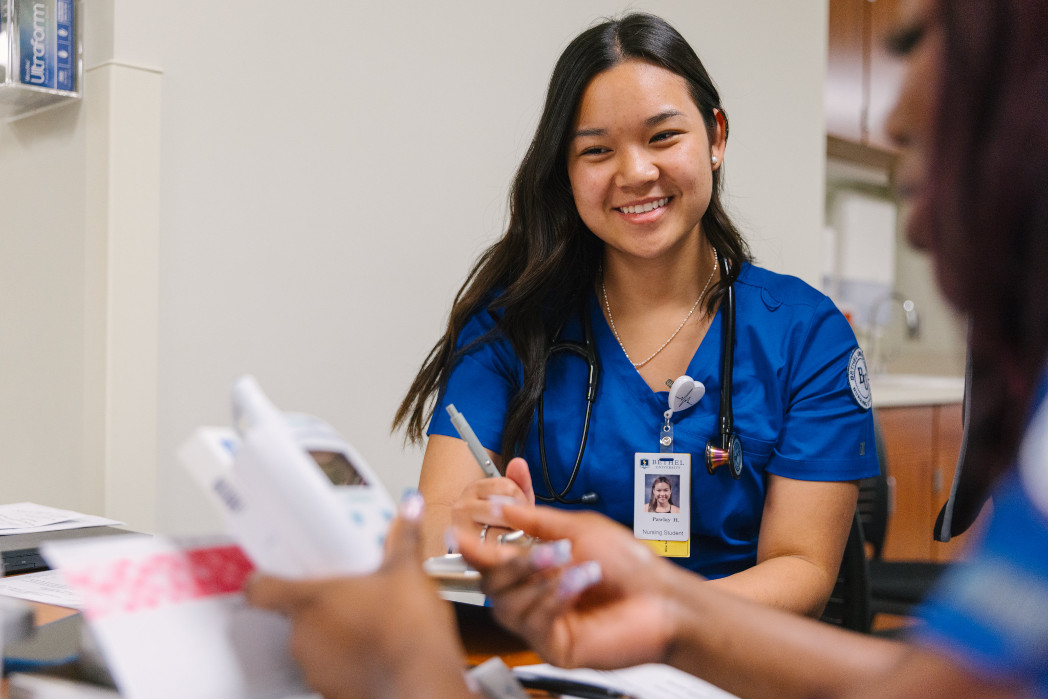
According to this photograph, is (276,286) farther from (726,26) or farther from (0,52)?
(726,26)


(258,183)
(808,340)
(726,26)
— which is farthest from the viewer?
(726,26)

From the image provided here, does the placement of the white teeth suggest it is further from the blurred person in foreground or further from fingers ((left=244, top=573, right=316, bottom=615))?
fingers ((left=244, top=573, right=316, bottom=615))

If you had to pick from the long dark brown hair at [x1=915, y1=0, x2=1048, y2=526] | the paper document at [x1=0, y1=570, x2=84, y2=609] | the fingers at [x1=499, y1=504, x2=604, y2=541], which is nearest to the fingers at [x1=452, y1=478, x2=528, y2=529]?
the fingers at [x1=499, y1=504, x2=604, y2=541]

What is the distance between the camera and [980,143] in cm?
44

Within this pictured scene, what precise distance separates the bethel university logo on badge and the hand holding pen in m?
0.54

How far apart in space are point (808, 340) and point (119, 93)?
4.16 feet

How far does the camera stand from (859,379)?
4.44ft

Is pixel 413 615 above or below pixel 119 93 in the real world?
below

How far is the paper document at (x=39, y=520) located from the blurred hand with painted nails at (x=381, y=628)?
2.71 ft

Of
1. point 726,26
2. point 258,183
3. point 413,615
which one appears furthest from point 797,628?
point 726,26

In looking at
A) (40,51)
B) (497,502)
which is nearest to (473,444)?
(497,502)

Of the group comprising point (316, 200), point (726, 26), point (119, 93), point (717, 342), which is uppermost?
point (726, 26)

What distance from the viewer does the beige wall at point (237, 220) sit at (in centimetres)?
168

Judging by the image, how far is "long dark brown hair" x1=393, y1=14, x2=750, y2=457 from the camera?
1405 millimetres
